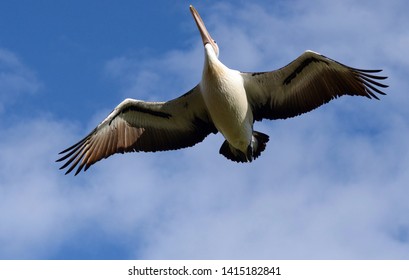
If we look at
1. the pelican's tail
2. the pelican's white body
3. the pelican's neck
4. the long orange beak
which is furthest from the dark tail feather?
the long orange beak

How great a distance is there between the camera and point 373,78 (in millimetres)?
12875

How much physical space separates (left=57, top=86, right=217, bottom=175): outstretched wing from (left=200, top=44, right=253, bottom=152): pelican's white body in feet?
1.95

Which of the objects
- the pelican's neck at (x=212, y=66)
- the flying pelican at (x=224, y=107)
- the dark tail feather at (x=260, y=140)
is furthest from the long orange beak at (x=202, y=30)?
the dark tail feather at (x=260, y=140)

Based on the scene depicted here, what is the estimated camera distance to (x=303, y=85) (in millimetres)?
13219

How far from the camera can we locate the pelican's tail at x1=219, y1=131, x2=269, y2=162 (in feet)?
43.7

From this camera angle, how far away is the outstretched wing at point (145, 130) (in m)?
13.5

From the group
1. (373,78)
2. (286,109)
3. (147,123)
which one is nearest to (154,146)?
(147,123)

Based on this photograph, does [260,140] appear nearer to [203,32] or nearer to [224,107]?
[224,107]

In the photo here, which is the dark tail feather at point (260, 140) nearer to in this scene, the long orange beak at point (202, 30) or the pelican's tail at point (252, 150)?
the pelican's tail at point (252, 150)

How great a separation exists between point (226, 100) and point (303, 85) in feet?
4.22

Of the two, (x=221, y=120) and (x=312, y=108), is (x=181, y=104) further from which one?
(x=312, y=108)

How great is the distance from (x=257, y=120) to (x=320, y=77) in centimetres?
111

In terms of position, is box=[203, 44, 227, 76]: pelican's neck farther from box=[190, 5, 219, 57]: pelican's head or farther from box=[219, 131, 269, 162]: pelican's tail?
box=[219, 131, 269, 162]: pelican's tail

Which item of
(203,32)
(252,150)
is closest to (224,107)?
(252,150)
